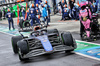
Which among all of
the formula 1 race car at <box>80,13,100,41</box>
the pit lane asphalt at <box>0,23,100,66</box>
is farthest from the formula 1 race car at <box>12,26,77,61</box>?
the formula 1 race car at <box>80,13,100,41</box>

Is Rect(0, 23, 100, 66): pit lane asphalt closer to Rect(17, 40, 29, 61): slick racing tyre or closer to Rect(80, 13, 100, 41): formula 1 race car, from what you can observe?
Rect(17, 40, 29, 61): slick racing tyre

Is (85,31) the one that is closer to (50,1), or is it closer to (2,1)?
(50,1)

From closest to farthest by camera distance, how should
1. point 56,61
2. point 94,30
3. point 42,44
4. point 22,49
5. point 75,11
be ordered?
point 56,61 → point 22,49 → point 42,44 → point 94,30 → point 75,11

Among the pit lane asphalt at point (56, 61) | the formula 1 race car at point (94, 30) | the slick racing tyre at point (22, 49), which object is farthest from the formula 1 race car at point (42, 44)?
the formula 1 race car at point (94, 30)

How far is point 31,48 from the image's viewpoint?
389 inches

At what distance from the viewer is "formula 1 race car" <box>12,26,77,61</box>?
9.31 metres

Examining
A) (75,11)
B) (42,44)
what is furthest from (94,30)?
(75,11)

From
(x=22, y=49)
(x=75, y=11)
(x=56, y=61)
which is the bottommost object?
(x=56, y=61)

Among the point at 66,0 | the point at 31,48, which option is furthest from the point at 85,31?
the point at 66,0

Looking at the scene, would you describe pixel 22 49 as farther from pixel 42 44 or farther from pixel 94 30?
pixel 94 30

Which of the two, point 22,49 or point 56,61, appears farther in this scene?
point 22,49

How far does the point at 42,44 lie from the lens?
9.60 metres

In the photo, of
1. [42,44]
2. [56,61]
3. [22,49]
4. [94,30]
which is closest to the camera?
[56,61]

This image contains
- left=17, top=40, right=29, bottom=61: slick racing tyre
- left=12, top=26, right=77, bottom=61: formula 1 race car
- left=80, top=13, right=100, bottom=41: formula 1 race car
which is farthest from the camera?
left=80, top=13, right=100, bottom=41: formula 1 race car
